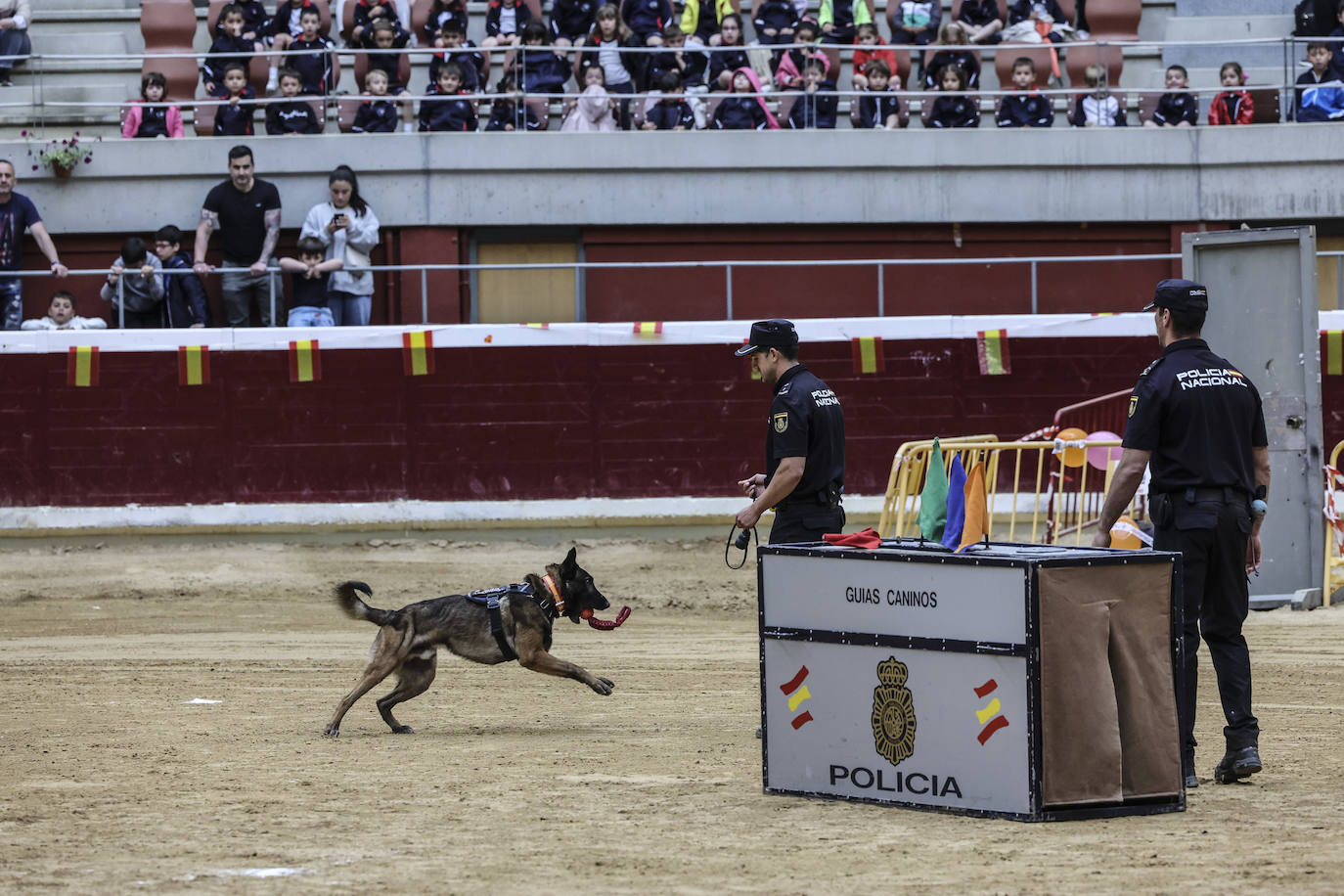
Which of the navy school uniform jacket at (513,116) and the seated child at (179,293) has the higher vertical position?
the navy school uniform jacket at (513,116)

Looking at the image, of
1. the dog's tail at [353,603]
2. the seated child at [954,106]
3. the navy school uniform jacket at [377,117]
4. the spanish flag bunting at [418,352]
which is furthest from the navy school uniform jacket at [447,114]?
the dog's tail at [353,603]

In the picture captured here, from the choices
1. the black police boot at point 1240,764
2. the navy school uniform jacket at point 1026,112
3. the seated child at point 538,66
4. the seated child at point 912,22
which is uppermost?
the seated child at point 912,22

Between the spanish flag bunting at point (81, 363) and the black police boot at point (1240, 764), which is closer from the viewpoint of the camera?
the black police boot at point (1240, 764)

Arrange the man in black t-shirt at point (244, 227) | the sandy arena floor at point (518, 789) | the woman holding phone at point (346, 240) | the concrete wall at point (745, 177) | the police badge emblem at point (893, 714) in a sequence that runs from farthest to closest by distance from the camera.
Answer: the concrete wall at point (745, 177), the woman holding phone at point (346, 240), the man in black t-shirt at point (244, 227), the police badge emblem at point (893, 714), the sandy arena floor at point (518, 789)

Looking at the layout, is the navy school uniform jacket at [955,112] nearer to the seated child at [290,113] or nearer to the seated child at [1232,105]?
the seated child at [1232,105]

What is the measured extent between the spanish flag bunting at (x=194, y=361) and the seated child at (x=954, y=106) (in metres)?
8.24

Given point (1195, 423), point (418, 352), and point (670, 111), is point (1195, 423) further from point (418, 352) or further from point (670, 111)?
point (670, 111)

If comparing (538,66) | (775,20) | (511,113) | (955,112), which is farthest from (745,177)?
(511,113)

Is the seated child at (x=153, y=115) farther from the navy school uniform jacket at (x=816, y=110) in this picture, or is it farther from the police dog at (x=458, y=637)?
the police dog at (x=458, y=637)

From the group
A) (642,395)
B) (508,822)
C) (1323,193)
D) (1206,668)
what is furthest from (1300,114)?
(508,822)

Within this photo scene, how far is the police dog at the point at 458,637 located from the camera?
9.30 metres

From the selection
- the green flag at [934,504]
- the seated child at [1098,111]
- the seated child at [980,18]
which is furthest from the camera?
the seated child at [980,18]

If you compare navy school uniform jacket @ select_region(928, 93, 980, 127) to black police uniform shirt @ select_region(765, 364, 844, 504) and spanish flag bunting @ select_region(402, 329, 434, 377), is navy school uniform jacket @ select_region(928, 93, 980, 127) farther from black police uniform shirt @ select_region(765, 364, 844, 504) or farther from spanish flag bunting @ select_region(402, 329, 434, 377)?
black police uniform shirt @ select_region(765, 364, 844, 504)

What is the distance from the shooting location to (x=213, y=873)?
6062 millimetres
